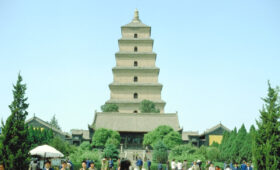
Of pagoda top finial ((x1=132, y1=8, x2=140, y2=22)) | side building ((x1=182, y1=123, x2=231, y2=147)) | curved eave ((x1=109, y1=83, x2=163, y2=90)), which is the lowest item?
side building ((x1=182, y1=123, x2=231, y2=147))

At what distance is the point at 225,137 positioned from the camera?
41719mm

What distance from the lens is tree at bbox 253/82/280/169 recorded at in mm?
13086

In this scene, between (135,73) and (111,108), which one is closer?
(111,108)

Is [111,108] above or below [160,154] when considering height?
above

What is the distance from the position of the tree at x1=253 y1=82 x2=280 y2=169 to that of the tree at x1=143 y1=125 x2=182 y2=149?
86.7ft

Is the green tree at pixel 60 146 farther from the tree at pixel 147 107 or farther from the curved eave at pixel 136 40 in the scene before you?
the curved eave at pixel 136 40

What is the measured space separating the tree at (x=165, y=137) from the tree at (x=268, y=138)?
26.4m

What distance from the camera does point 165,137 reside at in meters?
41.0

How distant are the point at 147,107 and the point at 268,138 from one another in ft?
132

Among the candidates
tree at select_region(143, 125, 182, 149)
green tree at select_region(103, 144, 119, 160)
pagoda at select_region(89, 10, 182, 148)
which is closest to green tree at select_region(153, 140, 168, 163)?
green tree at select_region(103, 144, 119, 160)

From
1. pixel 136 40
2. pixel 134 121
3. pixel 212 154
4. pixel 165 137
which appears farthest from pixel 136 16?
pixel 212 154

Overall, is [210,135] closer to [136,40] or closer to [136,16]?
[136,40]

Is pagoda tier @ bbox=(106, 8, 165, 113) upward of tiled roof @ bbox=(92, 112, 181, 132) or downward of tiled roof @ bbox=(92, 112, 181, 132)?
upward

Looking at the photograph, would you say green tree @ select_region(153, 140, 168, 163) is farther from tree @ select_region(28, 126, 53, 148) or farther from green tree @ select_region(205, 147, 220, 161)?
tree @ select_region(28, 126, 53, 148)
